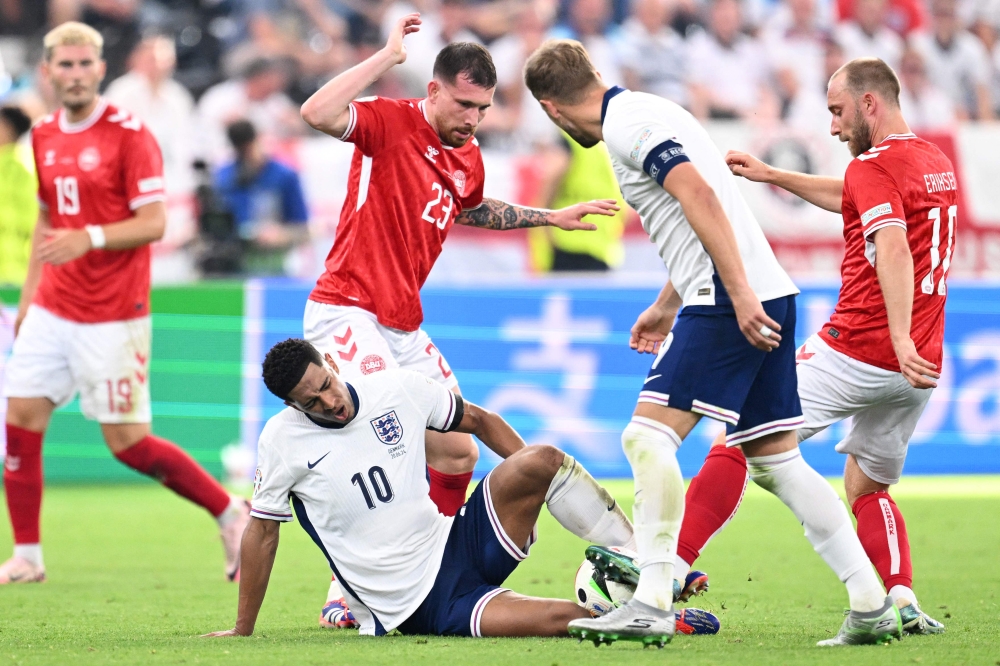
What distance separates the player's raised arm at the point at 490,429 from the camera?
4.99m

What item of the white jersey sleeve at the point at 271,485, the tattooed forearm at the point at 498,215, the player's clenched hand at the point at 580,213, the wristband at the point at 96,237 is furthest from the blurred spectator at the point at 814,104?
the white jersey sleeve at the point at 271,485

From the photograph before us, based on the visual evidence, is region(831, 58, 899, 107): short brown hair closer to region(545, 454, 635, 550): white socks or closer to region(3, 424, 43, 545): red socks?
region(545, 454, 635, 550): white socks

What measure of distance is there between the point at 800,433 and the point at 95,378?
3.91m

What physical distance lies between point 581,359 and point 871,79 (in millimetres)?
6618

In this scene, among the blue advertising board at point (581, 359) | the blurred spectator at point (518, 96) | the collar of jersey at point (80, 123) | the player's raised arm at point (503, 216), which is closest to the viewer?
the player's raised arm at point (503, 216)

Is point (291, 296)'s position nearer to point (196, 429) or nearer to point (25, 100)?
point (196, 429)

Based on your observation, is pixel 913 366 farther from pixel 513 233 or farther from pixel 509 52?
pixel 509 52

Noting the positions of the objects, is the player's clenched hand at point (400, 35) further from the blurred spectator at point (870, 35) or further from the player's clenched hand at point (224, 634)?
the blurred spectator at point (870, 35)

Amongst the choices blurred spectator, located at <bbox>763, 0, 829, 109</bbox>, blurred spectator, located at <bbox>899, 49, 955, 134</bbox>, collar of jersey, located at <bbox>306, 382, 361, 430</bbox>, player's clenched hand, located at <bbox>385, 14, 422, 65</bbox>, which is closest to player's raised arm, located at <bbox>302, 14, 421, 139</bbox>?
player's clenched hand, located at <bbox>385, 14, 422, 65</bbox>

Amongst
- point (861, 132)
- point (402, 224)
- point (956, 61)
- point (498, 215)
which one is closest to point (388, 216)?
point (402, 224)

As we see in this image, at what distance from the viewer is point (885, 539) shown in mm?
5141

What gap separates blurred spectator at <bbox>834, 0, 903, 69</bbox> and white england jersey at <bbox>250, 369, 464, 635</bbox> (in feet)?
39.1

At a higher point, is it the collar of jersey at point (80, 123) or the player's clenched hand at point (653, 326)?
the collar of jersey at point (80, 123)

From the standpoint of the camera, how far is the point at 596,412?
→ 11.4 metres
